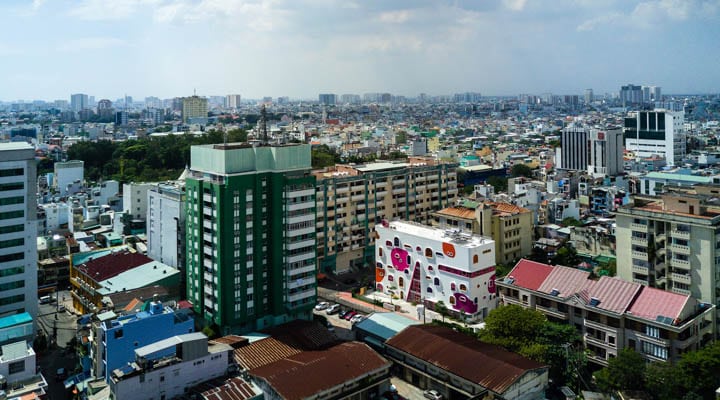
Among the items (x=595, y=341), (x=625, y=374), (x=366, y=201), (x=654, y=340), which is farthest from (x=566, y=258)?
(x=625, y=374)

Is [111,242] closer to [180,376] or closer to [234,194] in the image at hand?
[234,194]

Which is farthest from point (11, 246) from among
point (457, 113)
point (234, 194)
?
point (457, 113)

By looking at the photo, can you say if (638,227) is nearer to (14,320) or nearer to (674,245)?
(674,245)

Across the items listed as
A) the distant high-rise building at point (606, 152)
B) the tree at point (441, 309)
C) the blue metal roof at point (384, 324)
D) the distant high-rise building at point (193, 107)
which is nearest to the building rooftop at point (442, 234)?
the tree at point (441, 309)

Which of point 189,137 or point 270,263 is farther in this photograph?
point 189,137

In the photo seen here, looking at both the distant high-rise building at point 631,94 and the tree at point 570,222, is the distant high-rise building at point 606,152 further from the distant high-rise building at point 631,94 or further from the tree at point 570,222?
the distant high-rise building at point 631,94

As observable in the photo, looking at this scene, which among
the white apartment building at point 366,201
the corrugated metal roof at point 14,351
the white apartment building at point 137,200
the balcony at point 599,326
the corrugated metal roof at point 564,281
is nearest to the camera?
the corrugated metal roof at point 14,351
